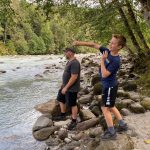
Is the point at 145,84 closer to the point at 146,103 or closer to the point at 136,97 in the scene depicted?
the point at 136,97

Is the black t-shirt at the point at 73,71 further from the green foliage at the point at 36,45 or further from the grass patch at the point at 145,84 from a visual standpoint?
the green foliage at the point at 36,45

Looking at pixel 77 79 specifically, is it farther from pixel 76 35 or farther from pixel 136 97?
pixel 76 35

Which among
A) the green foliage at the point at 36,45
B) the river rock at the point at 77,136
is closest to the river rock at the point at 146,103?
the river rock at the point at 77,136

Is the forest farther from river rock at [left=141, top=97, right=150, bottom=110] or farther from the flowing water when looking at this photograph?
river rock at [left=141, top=97, right=150, bottom=110]

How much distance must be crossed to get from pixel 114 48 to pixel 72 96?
8.94 feet

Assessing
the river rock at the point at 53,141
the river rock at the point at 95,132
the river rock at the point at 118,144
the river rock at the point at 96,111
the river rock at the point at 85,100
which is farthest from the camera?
the river rock at the point at 85,100

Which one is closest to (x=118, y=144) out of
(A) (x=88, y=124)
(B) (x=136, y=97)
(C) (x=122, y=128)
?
(C) (x=122, y=128)

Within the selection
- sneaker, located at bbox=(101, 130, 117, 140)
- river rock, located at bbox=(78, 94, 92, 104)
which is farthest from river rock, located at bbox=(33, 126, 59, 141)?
river rock, located at bbox=(78, 94, 92, 104)

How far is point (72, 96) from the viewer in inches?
352

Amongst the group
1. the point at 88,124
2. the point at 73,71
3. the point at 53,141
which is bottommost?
the point at 53,141

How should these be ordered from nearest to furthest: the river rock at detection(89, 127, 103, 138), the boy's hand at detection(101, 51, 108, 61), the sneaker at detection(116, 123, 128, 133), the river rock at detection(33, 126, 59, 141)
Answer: the boy's hand at detection(101, 51, 108, 61) → the sneaker at detection(116, 123, 128, 133) → the river rock at detection(89, 127, 103, 138) → the river rock at detection(33, 126, 59, 141)

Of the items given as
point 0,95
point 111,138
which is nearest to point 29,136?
point 111,138

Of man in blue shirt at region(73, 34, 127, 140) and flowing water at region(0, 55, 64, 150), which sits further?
flowing water at region(0, 55, 64, 150)

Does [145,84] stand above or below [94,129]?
above
